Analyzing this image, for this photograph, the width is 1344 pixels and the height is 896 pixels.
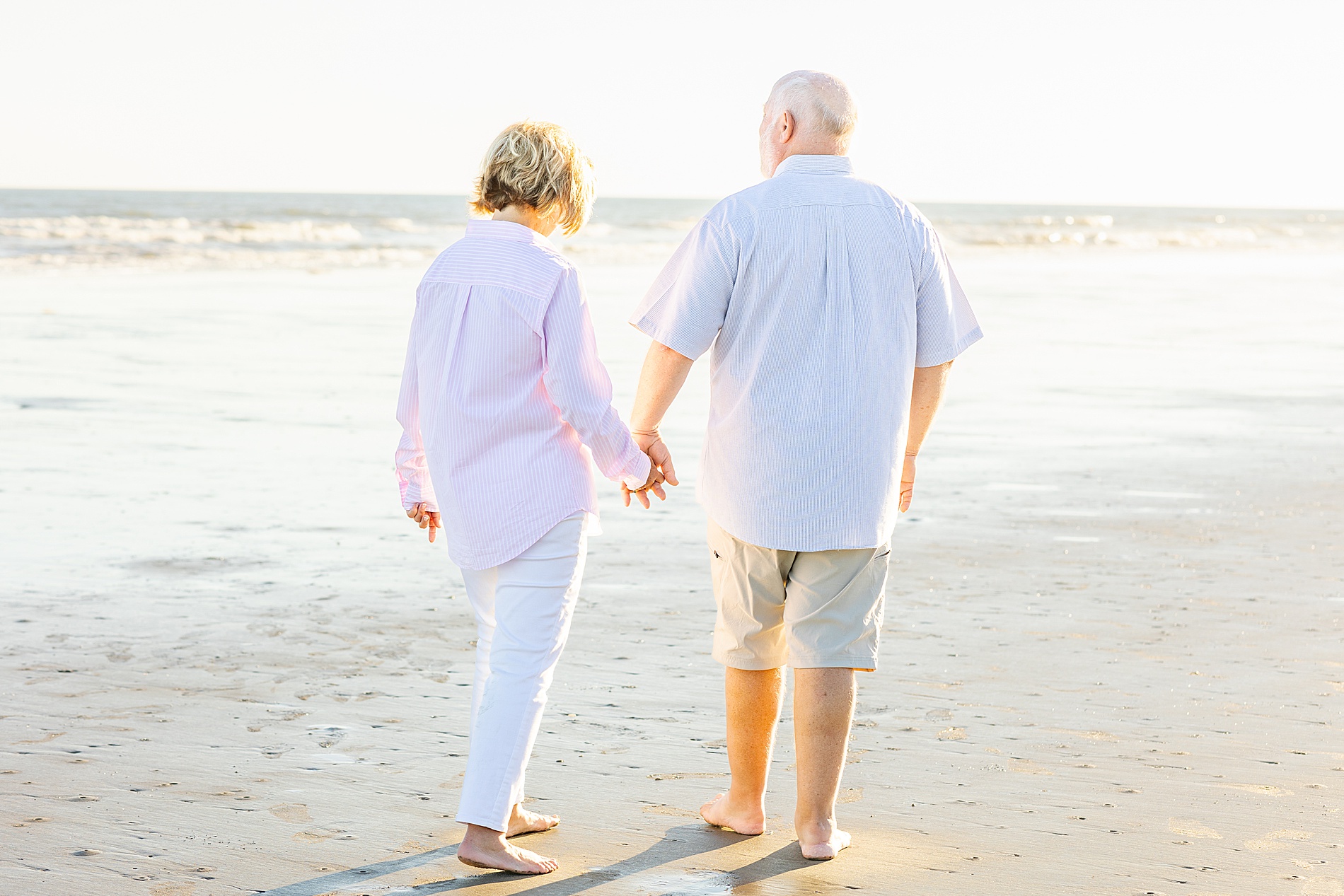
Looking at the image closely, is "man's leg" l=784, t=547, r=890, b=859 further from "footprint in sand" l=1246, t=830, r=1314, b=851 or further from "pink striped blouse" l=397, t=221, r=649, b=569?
"footprint in sand" l=1246, t=830, r=1314, b=851

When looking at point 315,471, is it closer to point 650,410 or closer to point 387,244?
point 650,410

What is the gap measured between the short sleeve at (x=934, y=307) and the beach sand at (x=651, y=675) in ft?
3.43

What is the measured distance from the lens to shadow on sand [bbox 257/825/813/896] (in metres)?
2.73

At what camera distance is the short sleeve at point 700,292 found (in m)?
2.83

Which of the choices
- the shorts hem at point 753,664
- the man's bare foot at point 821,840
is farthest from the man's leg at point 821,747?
the shorts hem at point 753,664

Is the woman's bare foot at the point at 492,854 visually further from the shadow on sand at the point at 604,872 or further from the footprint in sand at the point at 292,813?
the footprint in sand at the point at 292,813

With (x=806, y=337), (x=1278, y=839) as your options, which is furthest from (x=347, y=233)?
(x=1278, y=839)

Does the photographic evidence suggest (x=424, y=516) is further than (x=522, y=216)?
Yes

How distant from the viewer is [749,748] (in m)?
3.05

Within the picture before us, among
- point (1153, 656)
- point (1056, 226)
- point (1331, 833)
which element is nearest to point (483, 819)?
point (1331, 833)

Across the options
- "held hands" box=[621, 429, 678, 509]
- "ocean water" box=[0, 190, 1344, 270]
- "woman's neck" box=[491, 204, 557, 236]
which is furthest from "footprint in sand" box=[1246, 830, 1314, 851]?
"ocean water" box=[0, 190, 1344, 270]

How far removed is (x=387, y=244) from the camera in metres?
31.2

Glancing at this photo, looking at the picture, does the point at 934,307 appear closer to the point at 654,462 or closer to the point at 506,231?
the point at 654,462

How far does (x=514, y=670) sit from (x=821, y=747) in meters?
0.67
